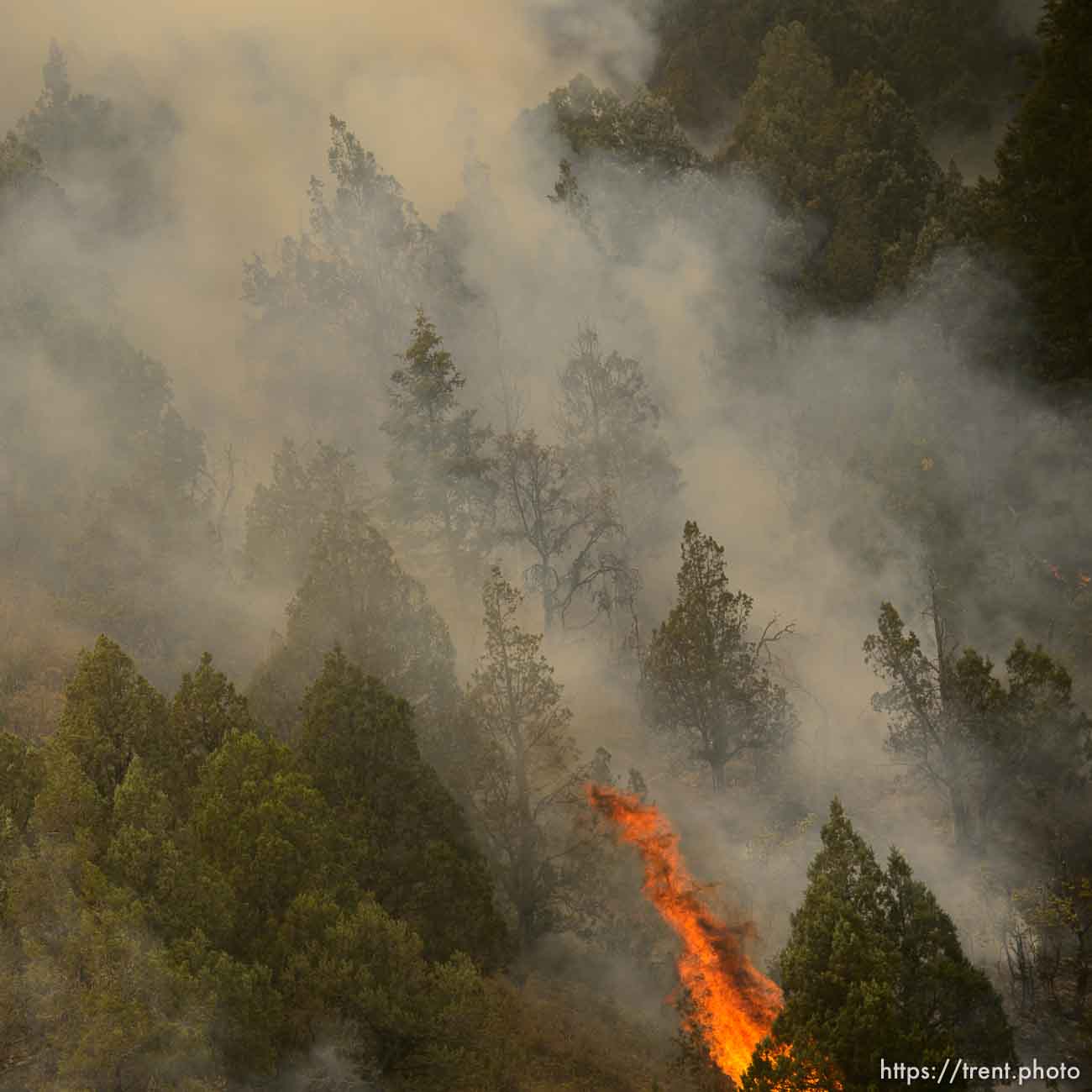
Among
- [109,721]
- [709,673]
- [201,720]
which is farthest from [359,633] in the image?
[709,673]

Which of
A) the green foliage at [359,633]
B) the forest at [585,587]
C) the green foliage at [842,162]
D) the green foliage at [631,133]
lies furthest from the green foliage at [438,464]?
the green foliage at [842,162]

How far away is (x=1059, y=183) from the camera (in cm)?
3162

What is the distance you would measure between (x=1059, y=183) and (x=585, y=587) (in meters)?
23.7

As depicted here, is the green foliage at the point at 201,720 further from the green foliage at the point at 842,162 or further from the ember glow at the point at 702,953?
the green foliage at the point at 842,162

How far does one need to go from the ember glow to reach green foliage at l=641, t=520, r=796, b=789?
2.67m

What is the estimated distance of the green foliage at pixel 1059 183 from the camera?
3111cm

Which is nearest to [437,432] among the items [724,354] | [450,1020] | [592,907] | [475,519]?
[475,519]

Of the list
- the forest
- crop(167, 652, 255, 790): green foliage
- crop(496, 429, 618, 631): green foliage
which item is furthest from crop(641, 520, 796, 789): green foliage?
crop(167, 652, 255, 790): green foliage

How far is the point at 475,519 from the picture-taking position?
4559 cm

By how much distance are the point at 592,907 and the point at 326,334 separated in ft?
114

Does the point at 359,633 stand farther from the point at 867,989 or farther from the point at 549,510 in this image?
the point at 867,989

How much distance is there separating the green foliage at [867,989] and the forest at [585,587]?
89 millimetres

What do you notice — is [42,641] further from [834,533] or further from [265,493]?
[834,533]

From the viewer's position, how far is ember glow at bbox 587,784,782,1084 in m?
27.0
